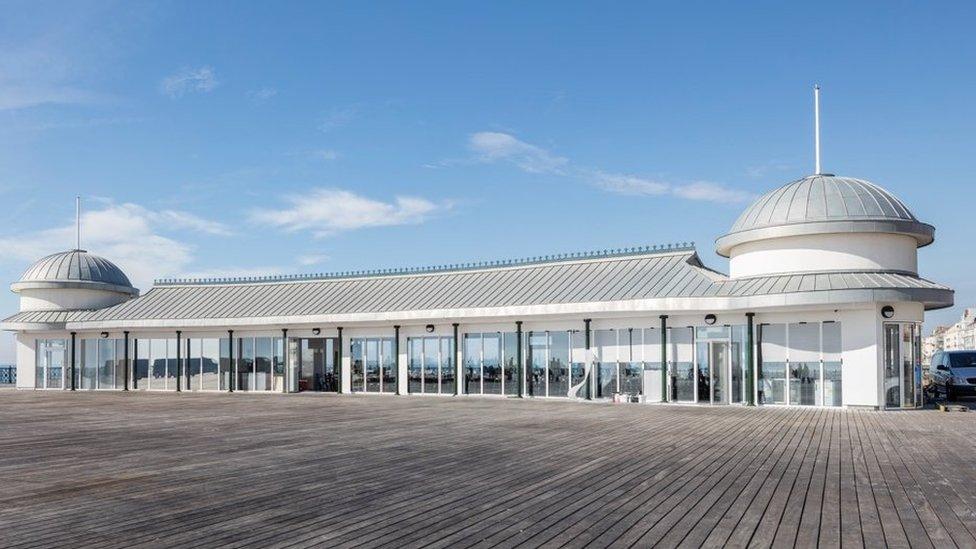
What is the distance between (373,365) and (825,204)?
18578 millimetres

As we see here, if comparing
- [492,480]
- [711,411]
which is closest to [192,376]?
[711,411]

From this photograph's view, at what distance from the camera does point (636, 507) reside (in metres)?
8.62

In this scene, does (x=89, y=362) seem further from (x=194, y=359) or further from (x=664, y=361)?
(x=664, y=361)

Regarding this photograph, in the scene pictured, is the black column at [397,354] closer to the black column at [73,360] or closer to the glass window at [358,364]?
the glass window at [358,364]

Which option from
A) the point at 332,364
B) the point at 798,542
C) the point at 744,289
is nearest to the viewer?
the point at 798,542

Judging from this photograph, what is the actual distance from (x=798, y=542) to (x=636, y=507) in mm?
1872

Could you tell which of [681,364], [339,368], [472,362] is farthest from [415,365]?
[681,364]

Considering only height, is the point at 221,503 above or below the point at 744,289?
below

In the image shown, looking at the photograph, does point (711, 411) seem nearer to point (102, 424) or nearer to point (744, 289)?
point (744, 289)

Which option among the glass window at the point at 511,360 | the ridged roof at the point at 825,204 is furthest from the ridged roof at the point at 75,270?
the ridged roof at the point at 825,204

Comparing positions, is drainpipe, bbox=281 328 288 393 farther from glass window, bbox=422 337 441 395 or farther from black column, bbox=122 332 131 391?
black column, bbox=122 332 131 391

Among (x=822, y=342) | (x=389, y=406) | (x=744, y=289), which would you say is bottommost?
(x=389, y=406)

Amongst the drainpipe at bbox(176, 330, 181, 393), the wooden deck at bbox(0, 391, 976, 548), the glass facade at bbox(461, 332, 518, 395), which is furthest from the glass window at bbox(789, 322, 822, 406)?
the drainpipe at bbox(176, 330, 181, 393)

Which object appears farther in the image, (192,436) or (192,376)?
(192,376)
